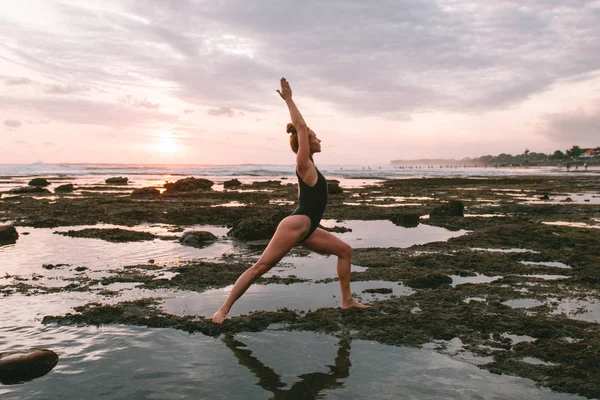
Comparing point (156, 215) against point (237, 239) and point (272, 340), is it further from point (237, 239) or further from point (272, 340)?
point (272, 340)

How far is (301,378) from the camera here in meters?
4.17

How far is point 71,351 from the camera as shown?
15.6 ft

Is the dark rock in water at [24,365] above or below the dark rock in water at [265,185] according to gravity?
below

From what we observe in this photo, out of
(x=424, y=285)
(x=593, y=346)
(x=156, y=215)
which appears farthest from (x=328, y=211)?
(x=593, y=346)

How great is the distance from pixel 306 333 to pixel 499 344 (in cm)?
221

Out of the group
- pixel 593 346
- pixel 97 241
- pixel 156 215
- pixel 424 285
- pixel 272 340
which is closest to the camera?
pixel 593 346

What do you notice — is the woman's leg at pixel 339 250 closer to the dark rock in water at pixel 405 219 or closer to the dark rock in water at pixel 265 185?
the dark rock in water at pixel 405 219

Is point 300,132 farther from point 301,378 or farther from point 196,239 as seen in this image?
point 196,239

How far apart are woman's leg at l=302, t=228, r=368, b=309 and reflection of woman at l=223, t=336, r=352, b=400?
1273 mm

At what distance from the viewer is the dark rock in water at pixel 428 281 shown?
7.43 metres

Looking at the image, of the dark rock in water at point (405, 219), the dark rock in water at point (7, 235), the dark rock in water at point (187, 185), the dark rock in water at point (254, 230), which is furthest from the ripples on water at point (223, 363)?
the dark rock in water at point (187, 185)

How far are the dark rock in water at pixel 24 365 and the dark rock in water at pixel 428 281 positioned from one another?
5.41 meters

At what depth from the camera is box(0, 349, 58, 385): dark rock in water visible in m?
4.13

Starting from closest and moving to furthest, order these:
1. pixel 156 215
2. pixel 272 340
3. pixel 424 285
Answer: pixel 272 340 < pixel 424 285 < pixel 156 215
